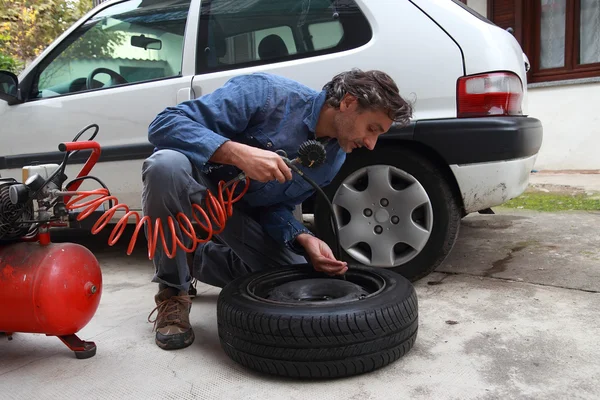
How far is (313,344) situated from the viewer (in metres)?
1.47

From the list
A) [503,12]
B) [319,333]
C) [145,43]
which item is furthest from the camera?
[503,12]

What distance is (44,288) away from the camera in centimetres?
152

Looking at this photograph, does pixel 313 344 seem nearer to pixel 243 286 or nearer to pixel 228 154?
pixel 243 286

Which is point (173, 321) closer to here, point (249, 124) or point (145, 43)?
point (249, 124)

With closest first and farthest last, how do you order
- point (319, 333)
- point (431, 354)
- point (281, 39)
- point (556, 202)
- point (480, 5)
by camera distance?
point (319, 333) < point (431, 354) < point (281, 39) < point (556, 202) < point (480, 5)

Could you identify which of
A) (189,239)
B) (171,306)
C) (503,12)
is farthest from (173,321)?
(503,12)

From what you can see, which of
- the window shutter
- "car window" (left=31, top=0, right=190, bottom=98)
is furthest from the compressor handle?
the window shutter

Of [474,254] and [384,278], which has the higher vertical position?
[384,278]

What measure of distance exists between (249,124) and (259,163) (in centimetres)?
29

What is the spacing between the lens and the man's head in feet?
5.40

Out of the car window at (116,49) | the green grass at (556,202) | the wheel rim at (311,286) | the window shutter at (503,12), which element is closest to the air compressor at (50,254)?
the wheel rim at (311,286)

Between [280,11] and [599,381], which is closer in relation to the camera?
[599,381]

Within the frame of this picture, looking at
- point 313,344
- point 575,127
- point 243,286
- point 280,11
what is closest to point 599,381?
point 313,344

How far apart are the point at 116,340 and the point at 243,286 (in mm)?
543
